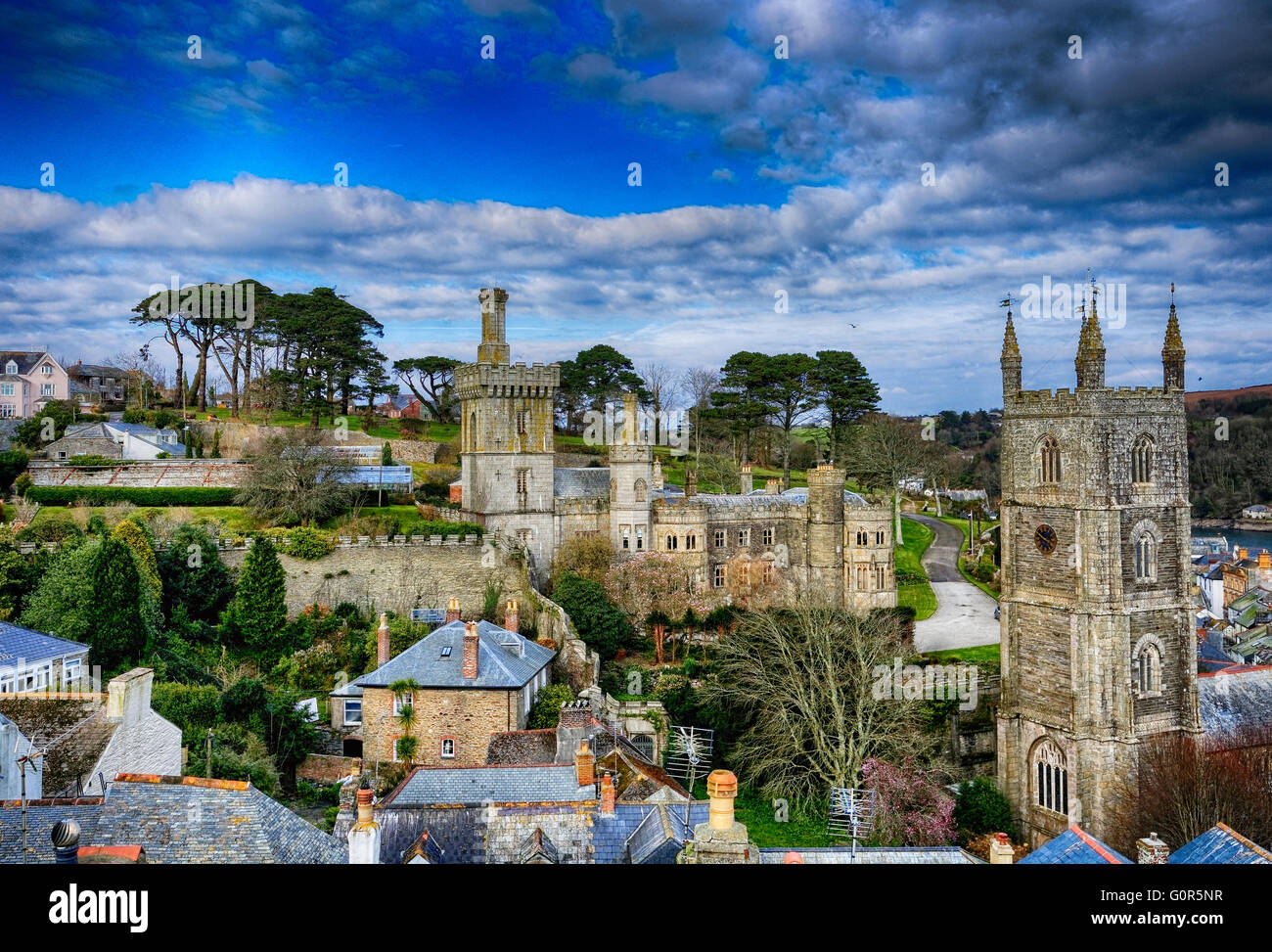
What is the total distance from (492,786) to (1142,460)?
707 inches

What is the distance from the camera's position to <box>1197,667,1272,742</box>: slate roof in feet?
74.8

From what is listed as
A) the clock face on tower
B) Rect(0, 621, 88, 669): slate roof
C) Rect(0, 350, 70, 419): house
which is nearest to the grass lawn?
the clock face on tower

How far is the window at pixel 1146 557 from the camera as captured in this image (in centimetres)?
2253

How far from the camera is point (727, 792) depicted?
716 cm

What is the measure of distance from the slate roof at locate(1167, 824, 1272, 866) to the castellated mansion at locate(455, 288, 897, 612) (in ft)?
64.1

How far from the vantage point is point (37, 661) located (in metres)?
17.6

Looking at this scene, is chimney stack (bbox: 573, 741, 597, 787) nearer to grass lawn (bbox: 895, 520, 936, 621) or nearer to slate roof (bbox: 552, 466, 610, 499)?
slate roof (bbox: 552, 466, 610, 499)

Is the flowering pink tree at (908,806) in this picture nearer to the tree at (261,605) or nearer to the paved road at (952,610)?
the paved road at (952,610)

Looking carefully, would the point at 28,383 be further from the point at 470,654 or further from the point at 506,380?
the point at 470,654

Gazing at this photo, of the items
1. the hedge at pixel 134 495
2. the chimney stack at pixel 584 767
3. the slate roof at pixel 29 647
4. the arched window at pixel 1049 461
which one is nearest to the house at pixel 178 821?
the chimney stack at pixel 584 767
